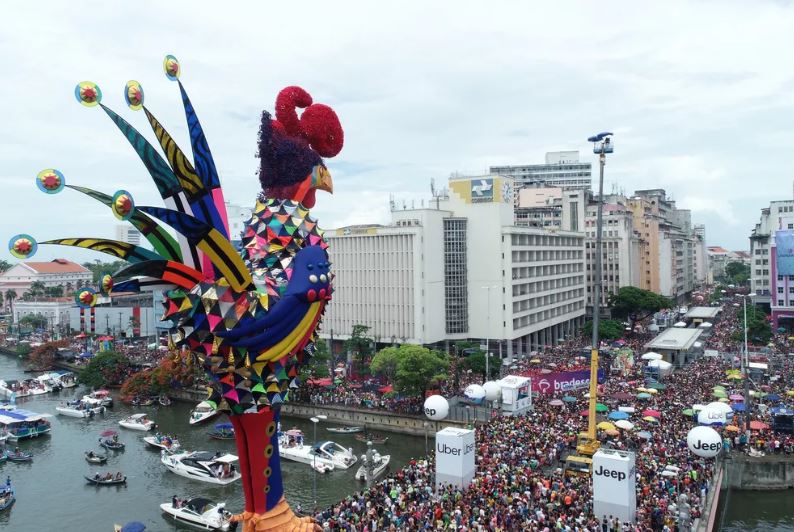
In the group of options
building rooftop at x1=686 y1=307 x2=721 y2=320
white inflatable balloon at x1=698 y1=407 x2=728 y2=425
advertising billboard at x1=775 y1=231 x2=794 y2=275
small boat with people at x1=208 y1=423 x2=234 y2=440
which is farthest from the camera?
building rooftop at x1=686 y1=307 x2=721 y2=320

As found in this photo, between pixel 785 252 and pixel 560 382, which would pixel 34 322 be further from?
pixel 785 252

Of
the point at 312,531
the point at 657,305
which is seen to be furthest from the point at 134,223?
the point at 657,305

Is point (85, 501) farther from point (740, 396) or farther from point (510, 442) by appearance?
point (740, 396)

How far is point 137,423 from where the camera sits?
46.3 meters

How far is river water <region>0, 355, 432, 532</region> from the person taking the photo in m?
31.4

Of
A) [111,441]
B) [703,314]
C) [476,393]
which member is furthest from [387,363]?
[703,314]

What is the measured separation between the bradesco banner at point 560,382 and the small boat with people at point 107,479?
86.4ft

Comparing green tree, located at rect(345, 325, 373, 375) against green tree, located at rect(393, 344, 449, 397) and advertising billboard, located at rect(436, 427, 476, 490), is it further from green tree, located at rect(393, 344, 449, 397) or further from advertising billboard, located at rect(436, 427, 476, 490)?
advertising billboard, located at rect(436, 427, 476, 490)

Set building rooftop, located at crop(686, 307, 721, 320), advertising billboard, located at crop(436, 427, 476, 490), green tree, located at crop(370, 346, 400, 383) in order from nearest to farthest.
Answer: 1. advertising billboard, located at crop(436, 427, 476, 490)
2. green tree, located at crop(370, 346, 400, 383)
3. building rooftop, located at crop(686, 307, 721, 320)

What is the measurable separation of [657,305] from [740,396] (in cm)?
4249

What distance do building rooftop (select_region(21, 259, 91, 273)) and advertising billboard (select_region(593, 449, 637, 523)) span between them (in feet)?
450

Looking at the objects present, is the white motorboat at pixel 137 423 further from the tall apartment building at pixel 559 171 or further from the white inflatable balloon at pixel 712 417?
the tall apartment building at pixel 559 171

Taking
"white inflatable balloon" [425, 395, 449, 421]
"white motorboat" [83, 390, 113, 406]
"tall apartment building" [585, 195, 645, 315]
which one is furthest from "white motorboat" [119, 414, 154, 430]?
"tall apartment building" [585, 195, 645, 315]

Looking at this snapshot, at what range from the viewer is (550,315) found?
77.8 metres
